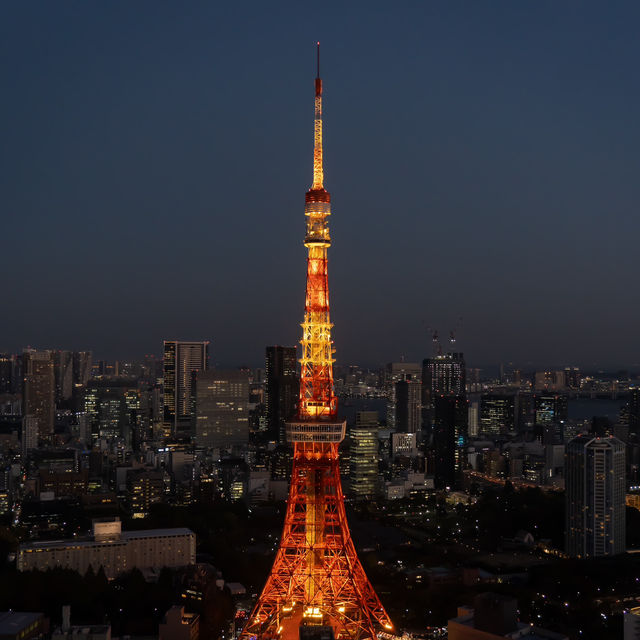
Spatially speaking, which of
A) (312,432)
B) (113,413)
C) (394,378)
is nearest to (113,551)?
(312,432)

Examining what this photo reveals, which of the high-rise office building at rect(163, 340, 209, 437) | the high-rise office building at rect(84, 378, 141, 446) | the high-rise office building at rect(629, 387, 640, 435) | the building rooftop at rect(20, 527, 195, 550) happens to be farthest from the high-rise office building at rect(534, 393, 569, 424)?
the building rooftop at rect(20, 527, 195, 550)

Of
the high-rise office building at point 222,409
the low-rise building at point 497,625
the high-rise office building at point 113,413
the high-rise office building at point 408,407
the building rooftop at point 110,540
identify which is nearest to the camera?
the low-rise building at point 497,625

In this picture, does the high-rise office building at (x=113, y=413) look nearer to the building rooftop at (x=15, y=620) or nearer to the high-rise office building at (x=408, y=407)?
the high-rise office building at (x=408, y=407)

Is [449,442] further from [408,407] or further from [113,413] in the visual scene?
[113,413]

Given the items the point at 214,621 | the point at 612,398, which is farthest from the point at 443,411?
the point at 612,398

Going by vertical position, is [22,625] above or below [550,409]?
below

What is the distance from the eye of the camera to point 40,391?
1876 inches

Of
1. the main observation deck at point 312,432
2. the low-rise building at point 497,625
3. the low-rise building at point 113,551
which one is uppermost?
the main observation deck at point 312,432

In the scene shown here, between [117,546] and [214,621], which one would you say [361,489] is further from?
[214,621]

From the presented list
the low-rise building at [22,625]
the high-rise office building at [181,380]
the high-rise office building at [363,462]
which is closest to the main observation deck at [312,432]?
the low-rise building at [22,625]

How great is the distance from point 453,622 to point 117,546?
871 centimetres

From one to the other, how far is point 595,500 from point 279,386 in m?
22.2

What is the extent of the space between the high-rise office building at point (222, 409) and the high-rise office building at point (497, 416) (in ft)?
48.1

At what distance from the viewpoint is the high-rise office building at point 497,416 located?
164 ft
